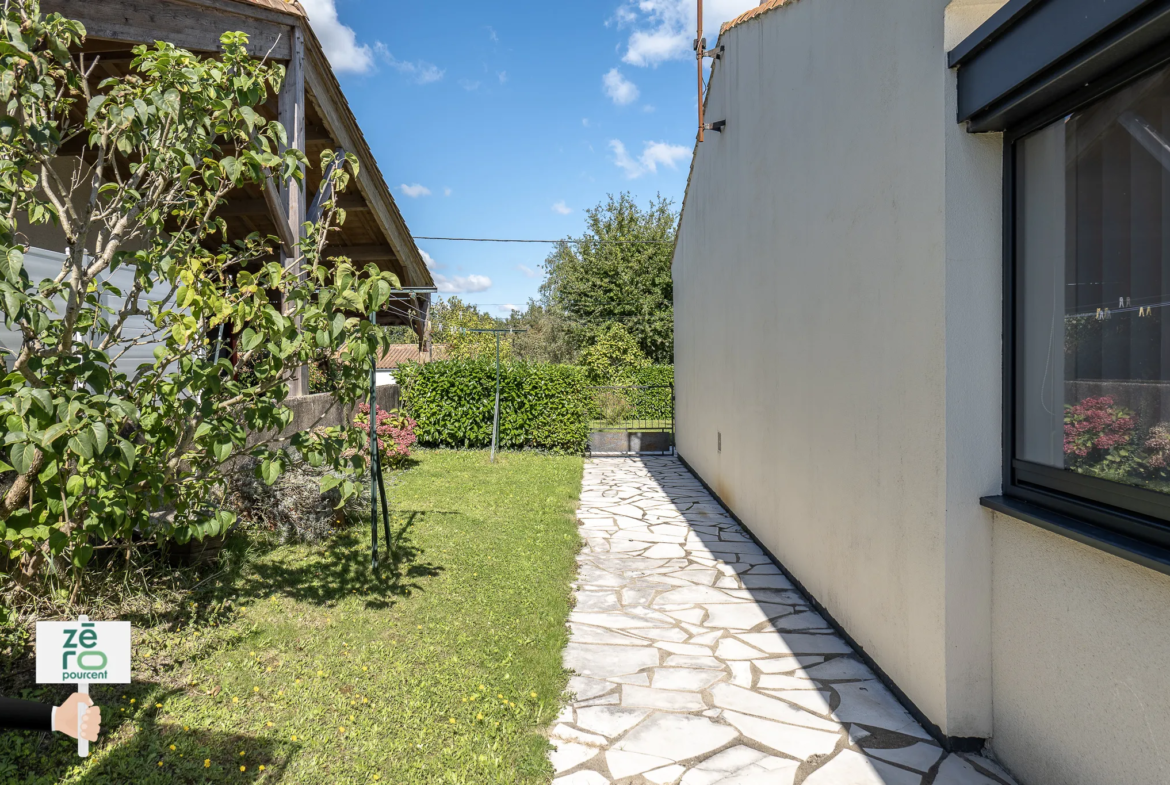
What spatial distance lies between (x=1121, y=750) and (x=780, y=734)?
1.35 m

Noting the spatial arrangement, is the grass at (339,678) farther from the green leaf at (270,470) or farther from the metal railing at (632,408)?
the metal railing at (632,408)

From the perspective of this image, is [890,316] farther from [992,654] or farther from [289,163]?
[289,163]

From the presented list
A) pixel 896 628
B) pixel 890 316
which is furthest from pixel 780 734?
pixel 890 316

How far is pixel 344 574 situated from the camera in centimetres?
516

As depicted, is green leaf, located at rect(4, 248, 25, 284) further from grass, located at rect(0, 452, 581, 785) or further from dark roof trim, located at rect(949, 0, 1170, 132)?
dark roof trim, located at rect(949, 0, 1170, 132)

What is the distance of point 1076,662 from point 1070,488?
0.61 meters

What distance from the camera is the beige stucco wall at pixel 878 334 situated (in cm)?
290

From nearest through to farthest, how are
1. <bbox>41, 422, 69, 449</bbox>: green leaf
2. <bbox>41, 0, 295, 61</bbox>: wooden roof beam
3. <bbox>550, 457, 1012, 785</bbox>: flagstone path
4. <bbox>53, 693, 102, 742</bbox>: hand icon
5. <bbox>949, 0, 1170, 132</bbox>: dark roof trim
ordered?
<bbox>53, 693, 102, 742</bbox>: hand icon → <bbox>949, 0, 1170, 132</bbox>: dark roof trim → <bbox>41, 422, 69, 449</bbox>: green leaf → <bbox>550, 457, 1012, 785</bbox>: flagstone path → <bbox>41, 0, 295, 61</bbox>: wooden roof beam

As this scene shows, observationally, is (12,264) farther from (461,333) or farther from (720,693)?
(461,333)

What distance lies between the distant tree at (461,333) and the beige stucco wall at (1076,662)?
10186 millimetres

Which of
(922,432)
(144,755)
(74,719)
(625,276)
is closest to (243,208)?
(144,755)

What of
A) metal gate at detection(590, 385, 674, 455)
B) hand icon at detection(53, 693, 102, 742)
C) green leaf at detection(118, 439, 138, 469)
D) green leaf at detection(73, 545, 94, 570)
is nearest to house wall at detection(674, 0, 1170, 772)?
hand icon at detection(53, 693, 102, 742)

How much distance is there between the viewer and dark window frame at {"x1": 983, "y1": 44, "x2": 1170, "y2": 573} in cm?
210

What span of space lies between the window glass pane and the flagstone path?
4.73 ft
